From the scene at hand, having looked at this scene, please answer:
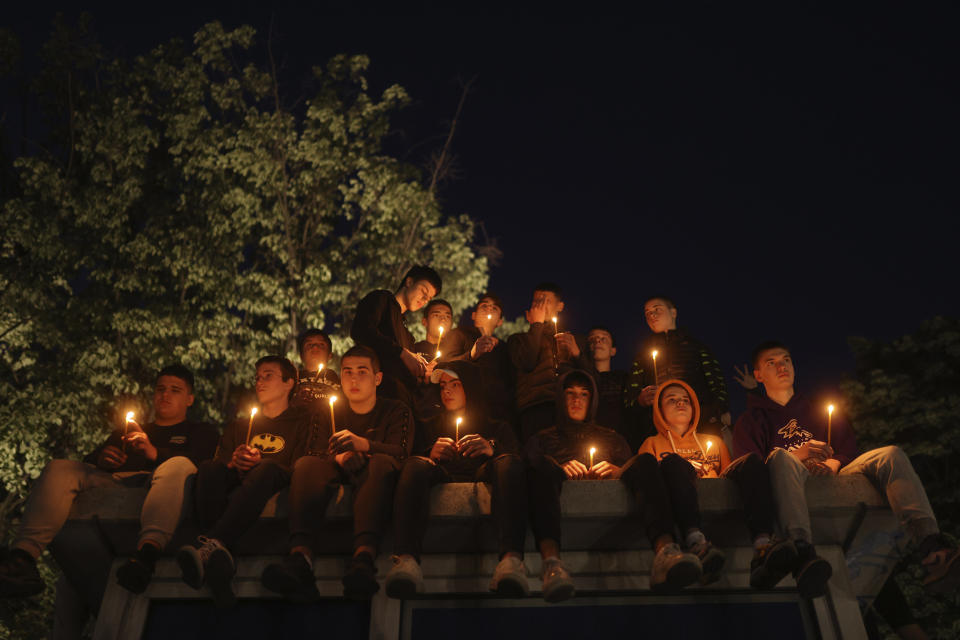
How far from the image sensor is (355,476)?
5504mm

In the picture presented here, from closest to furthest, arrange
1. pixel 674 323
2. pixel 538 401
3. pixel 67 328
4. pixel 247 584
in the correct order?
pixel 247 584, pixel 538 401, pixel 674 323, pixel 67 328

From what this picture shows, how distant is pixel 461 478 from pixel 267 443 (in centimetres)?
158

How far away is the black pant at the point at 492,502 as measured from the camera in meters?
4.93

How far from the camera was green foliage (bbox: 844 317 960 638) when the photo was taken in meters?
17.4

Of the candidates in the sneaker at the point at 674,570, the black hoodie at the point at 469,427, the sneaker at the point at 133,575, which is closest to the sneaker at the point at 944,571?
the sneaker at the point at 674,570

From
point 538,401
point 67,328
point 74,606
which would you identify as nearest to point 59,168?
point 67,328

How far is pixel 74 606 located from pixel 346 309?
30.4ft

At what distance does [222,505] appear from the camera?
5.26m

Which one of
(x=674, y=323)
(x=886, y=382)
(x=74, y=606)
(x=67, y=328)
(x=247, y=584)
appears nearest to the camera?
(x=247, y=584)

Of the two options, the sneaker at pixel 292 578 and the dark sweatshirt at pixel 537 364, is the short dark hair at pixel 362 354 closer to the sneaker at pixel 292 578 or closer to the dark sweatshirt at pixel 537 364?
the dark sweatshirt at pixel 537 364

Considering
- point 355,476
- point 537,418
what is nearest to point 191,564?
point 355,476

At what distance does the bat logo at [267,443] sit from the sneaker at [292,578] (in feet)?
4.84

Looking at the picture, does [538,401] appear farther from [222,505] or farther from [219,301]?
[219,301]

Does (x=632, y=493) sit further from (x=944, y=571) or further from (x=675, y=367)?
(x=675, y=367)
